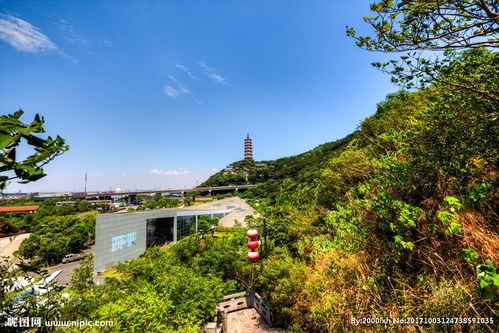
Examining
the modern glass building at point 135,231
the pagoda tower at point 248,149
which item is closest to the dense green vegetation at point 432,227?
the modern glass building at point 135,231

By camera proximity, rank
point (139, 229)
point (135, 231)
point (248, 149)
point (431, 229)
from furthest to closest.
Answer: point (248, 149) < point (139, 229) < point (135, 231) < point (431, 229)

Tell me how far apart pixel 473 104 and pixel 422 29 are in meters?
1.29

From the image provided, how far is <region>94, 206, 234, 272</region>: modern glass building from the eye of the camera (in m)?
15.8

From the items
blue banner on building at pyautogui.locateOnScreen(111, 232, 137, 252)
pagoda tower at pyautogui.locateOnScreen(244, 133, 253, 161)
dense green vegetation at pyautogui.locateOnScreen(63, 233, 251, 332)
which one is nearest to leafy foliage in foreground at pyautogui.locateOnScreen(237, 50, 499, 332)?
dense green vegetation at pyautogui.locateOnScreen(63, 233, 251, 332)

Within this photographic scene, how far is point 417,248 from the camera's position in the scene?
302 centimetres

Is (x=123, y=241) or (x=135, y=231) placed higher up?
(x=135, y=231)

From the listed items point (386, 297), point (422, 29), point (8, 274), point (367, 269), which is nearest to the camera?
point (8, 274)

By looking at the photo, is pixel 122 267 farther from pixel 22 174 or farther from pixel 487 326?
pixel 487 326

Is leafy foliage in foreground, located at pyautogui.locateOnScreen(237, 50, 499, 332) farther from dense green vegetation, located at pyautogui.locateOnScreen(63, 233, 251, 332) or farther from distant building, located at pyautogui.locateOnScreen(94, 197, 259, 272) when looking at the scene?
distant building, located at pyautogui.locateOnScreen(94, 197, 259, 272)

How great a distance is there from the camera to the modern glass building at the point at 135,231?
15766mm

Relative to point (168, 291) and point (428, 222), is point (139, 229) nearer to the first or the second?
point (168, 291)

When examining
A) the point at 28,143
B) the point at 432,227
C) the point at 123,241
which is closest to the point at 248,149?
the point at 123,241

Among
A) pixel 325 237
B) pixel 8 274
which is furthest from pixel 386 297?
pixel 8 274

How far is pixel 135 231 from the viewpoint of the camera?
1861cm
